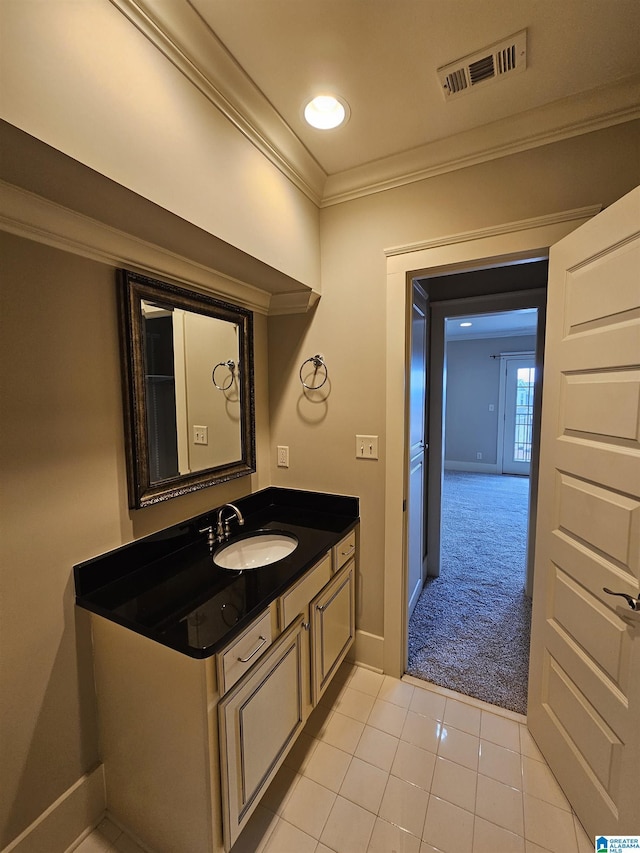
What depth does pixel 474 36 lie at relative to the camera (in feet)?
3.55

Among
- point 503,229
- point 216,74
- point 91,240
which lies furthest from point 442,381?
point 91,240

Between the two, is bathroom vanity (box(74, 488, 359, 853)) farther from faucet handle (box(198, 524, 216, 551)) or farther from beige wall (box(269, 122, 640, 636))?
beige wall (box(269, 122, 640, 636))

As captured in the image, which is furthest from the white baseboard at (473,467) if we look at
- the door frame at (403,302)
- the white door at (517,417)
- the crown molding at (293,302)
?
the crown molding at (293,302)

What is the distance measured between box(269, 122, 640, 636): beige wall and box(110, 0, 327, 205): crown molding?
45 centimetres

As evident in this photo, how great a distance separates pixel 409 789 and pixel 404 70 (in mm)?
2586

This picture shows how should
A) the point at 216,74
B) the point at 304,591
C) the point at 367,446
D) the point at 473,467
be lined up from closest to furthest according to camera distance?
1. the point at 216,74
2. the point at 304,591
3. the point at 367,446
4. the point at 473,467

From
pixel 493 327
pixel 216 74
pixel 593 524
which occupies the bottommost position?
pixel 593 524

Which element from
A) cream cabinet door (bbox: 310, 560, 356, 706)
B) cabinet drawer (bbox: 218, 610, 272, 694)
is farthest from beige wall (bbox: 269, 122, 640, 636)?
cabinet drawer (bbox: 218, 610, 272, 694)

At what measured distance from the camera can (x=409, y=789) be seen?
1.37 metres

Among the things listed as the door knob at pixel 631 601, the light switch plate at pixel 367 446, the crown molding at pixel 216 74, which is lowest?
the door knob at pixel 631 601

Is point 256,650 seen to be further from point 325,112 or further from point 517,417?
point 517,417

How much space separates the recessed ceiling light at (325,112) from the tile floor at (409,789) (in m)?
2.57

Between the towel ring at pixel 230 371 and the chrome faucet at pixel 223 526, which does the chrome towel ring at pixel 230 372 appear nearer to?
the towel ring at pixel 230 371

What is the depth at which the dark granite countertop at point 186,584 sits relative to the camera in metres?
1.03
